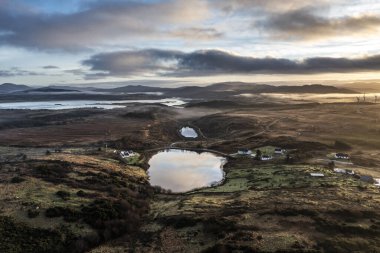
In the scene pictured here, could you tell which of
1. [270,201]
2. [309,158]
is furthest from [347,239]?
[309,158]

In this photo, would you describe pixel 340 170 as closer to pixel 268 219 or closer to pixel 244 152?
pixel 244 152

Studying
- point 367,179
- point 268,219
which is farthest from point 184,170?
point 268,219

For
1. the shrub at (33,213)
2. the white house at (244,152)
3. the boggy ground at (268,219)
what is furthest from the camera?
the white house at (244,152)

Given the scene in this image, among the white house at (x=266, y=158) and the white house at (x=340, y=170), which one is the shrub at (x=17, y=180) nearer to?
the white house at (x=266, y=158)

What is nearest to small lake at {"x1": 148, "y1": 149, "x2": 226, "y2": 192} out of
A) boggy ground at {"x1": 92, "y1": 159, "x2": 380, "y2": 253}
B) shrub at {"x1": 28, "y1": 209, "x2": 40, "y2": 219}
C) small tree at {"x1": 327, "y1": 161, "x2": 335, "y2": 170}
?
boggy ground at {"x1": 92, "y1": 159, "x2": 380, "y2": 253}

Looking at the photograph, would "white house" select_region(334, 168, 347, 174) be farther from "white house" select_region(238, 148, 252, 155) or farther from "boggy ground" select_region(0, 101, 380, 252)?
"white house" select_region(238, 148, 252, 155)

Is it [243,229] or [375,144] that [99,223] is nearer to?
[243,229]

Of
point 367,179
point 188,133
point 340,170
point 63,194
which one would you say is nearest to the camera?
point 63,194

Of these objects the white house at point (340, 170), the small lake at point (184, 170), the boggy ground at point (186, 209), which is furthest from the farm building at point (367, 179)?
the small lake at point (184, 170)
